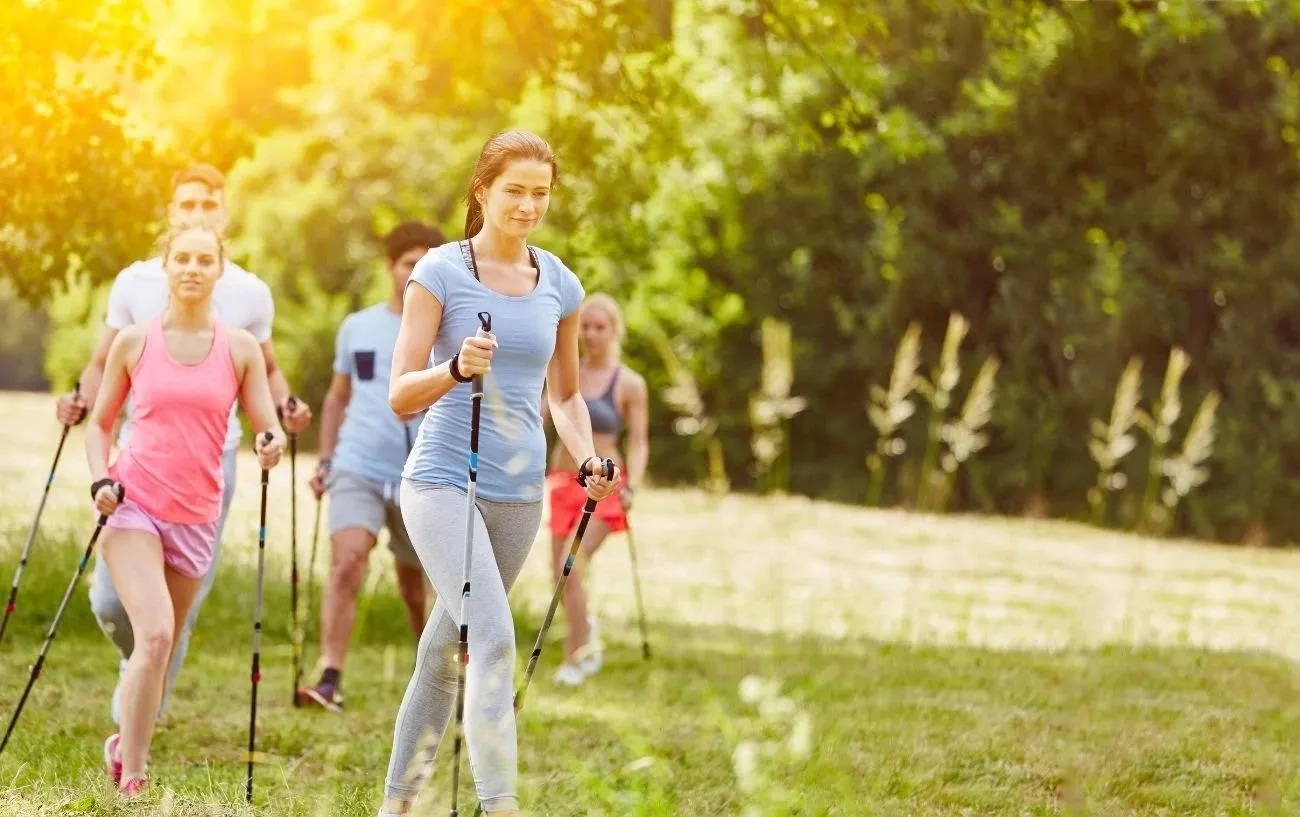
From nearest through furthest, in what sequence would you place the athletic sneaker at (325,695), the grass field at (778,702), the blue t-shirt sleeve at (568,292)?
the blue t-shirt sleeve at (568,292)
the grass field at (778,702)
the athletic sneaker at (325,695)

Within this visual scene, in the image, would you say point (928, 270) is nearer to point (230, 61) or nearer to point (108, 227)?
point (108, 227)

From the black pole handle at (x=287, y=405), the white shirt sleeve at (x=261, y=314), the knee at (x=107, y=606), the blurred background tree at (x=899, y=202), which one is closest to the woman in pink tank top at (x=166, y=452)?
the knee at (x=107, y=606)

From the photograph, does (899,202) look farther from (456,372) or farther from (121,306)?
(456,372)

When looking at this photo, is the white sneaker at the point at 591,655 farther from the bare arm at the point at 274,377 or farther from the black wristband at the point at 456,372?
the black wristband at the point at 456,372

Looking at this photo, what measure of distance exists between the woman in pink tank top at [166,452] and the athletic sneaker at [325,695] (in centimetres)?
190

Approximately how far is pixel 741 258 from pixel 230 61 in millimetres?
12909

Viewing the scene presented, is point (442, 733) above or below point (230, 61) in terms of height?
below

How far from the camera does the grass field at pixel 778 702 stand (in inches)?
242

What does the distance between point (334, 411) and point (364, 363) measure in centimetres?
35

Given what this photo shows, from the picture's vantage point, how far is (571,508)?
9031 mm

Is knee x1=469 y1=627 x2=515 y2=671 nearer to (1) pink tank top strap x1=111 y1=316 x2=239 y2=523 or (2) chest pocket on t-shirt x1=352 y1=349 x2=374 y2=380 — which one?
(1) pink tank top strap x1=111 y1=316 x2=239 y2=523

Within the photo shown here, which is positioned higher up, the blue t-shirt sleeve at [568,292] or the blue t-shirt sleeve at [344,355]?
the blue t-shirt sleeve at [344,355]

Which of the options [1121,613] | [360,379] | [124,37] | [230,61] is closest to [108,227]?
[124,37]

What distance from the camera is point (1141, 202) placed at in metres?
19.9
